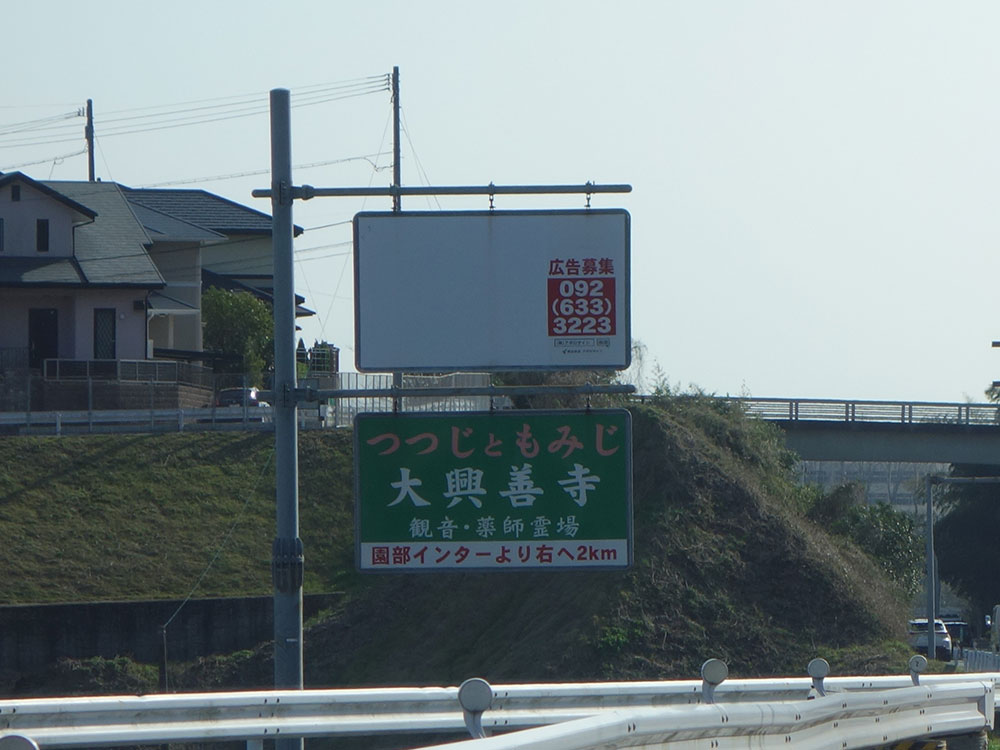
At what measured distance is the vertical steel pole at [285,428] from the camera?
10242 mm

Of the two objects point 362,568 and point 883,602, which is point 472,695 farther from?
point 883,602

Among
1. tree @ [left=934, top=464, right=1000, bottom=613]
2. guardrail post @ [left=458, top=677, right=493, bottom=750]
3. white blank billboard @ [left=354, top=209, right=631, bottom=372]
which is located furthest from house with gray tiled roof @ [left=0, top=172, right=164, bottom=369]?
tree @ [left=934, top=464, right=1000, bottom=613]

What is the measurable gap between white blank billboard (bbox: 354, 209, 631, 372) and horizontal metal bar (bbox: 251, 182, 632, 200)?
1.03ft

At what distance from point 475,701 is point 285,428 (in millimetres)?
3891

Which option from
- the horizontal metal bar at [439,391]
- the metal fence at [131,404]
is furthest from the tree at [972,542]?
the horizontal metal bar at [439,391]

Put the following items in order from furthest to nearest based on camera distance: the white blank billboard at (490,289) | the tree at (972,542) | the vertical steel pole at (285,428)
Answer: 1. the tree at (972,542)
2. the white blank billboard at (490,289)
3. the vertical steel pole at (285,428)

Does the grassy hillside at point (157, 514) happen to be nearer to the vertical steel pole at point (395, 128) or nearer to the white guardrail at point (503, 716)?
the vertical steel pole at point (395, 128)

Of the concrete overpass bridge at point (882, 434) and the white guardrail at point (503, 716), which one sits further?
the concrete overpass bridge at point (882, 434)

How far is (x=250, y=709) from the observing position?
843cm

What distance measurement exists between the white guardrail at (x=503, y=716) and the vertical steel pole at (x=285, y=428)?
155 cm

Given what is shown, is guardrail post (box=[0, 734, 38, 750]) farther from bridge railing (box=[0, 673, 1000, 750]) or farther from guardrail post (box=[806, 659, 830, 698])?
guardrail post (box=[806, 659, 830, 698])

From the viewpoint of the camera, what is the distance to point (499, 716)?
8.98 m

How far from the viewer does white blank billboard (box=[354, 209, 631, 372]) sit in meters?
11.5

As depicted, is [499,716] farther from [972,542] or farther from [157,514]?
[972,542]
